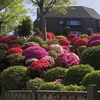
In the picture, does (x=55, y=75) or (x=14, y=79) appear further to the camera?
(x=14, y=79)

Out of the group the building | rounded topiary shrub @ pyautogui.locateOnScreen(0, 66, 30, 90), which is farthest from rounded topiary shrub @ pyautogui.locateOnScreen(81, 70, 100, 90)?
the building

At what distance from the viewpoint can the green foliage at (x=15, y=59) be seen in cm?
1712

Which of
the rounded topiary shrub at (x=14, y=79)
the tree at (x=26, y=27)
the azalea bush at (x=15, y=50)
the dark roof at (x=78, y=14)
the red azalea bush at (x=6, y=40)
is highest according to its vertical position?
the dark roof at (x=78, y=14)

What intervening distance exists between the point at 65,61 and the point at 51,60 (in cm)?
88

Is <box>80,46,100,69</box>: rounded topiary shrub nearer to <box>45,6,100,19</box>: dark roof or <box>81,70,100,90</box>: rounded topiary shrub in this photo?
<box>81,70,100,90</box>: rounded topiary shrub

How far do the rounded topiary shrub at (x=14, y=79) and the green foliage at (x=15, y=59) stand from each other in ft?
7.24

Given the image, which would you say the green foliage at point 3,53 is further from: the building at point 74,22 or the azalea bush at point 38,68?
the building at point 74,22

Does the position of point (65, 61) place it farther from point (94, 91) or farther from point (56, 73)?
point (94, 91)

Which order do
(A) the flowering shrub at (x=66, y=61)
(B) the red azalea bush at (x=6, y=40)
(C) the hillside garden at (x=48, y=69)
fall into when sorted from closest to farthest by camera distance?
(C) the hillside garden at (x=48, y=69) < (A) the flowering shrub at (x=66, y=61) < (B) the red azalea bush at (x=6, y=40)

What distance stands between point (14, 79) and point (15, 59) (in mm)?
2796

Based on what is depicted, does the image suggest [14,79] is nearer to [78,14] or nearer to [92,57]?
[92,57]

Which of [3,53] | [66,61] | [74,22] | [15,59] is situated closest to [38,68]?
[66,61]

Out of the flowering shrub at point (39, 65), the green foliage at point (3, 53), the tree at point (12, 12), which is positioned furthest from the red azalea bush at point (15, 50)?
the tree at point (12, 12)

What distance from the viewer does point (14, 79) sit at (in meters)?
14.5
